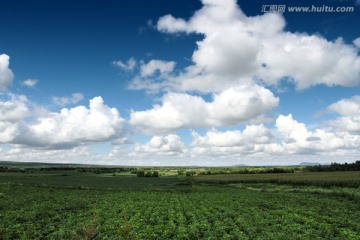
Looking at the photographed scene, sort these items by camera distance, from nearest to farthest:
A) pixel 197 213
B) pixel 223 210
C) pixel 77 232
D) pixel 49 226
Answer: pixel 77 232 < pixel 49 226 < pixel 197 213 < pixel 223 210

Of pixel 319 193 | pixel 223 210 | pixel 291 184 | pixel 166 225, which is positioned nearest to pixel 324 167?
pixel 291 184

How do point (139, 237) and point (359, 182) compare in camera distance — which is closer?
point (139, 237)

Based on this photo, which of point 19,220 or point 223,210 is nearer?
point 19,220

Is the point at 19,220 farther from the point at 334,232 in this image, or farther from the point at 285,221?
the point at 334,232

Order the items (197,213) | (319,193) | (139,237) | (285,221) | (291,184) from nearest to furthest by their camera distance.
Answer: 1. (139,237)
2. (285,221)
3. (197,213)
4. (319,193)
5. (291,184)

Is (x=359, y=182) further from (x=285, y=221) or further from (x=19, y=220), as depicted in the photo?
(x=19, y=220)

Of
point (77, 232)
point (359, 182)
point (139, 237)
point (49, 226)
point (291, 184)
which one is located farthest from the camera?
point (291, 184)

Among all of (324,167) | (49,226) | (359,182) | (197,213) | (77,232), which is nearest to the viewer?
(77,232)

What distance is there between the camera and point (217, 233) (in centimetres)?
2147

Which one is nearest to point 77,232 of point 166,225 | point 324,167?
point 166,225

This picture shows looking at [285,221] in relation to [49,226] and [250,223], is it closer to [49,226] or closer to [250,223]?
[250,223]

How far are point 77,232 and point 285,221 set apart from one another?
17.0m

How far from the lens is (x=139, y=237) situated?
1962 cm

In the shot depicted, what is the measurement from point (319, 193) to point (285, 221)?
33119 mm
